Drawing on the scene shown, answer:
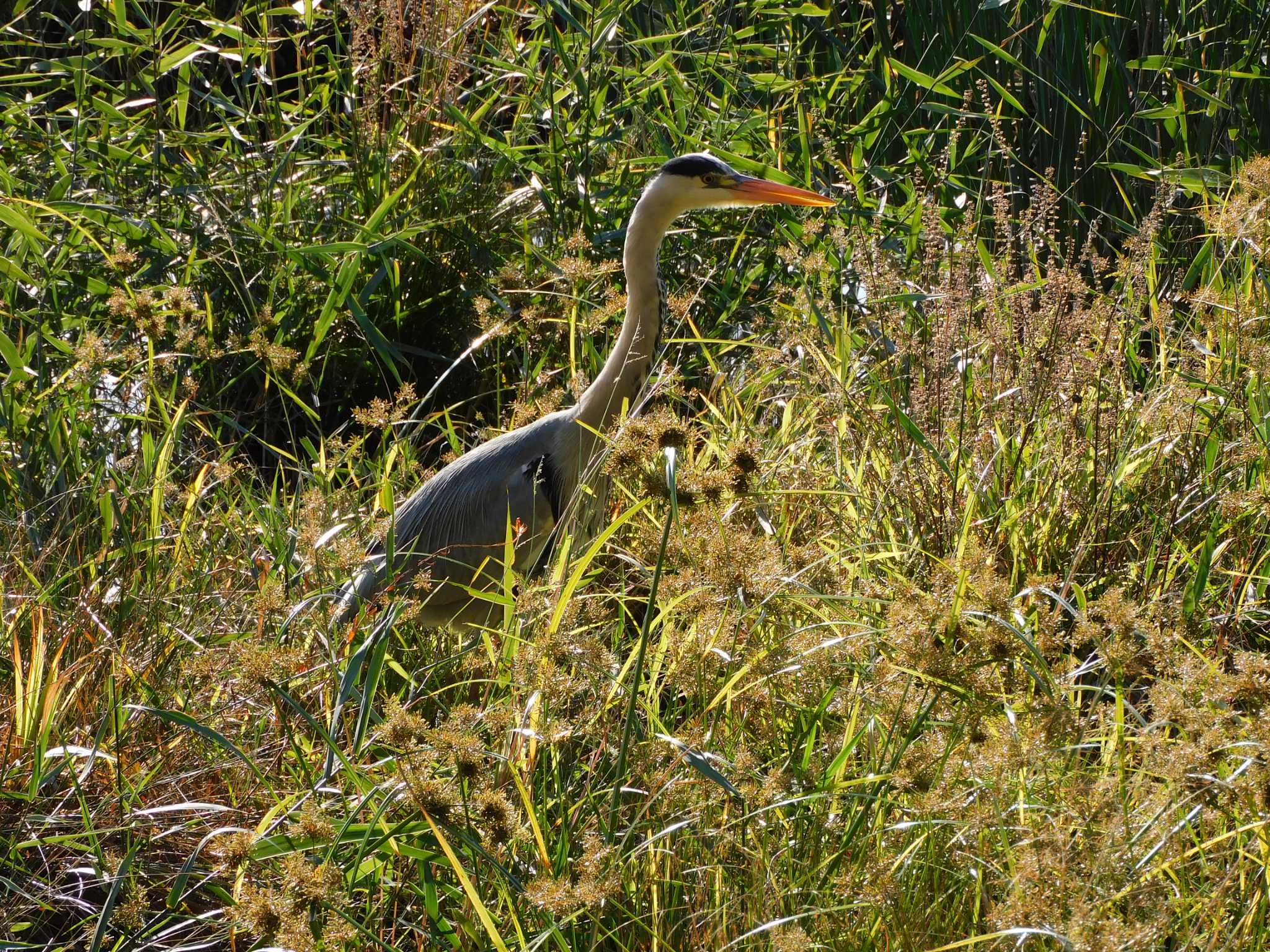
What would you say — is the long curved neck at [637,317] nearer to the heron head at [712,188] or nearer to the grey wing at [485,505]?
the heron head at [712,188]

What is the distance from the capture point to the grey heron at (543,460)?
359cm

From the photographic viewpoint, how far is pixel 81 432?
3.60m

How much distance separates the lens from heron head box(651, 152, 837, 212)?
362 centimetres

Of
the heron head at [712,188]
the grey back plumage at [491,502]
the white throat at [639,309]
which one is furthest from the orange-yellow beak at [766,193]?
the grey back plumage at [491,502]

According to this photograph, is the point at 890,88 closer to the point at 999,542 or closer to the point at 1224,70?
the point at 1224,70

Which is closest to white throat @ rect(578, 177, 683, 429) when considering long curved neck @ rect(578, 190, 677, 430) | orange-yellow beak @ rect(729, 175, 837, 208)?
long curved neck @ rect(578, 190, 677, 430)

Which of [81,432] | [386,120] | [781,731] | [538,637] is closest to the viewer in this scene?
[538,637]

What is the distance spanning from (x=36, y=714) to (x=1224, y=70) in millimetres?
3161

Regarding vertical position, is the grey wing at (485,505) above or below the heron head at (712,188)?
below

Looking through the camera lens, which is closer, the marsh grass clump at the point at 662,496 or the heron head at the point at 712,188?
the marsh grass clump at the point at 662,496

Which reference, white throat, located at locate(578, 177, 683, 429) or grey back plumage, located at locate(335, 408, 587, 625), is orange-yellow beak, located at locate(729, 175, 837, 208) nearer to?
white throat, located at locate(578, 177, 683, 429)

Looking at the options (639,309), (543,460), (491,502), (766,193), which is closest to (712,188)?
(766,193)

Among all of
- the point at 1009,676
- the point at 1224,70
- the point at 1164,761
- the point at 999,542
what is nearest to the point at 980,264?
the point at 1224,70

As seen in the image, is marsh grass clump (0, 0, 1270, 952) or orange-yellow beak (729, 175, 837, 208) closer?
marsh grass clump (0, 0, 1270, 952)
